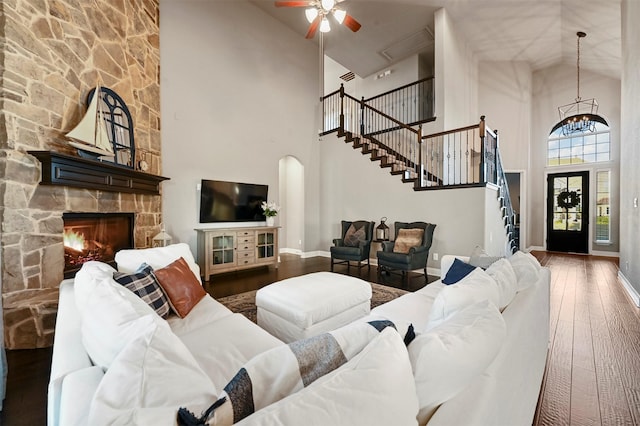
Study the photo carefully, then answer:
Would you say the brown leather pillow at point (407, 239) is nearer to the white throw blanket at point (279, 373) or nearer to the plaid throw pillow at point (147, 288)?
the plaid throw pillow at point (147, 288)

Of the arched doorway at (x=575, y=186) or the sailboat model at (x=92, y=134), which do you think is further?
the arched doorway at (x=575, y=186)

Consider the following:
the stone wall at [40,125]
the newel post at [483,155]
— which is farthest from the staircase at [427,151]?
the stone wall at [40,125]

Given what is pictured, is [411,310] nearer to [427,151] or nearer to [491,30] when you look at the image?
[427,151]

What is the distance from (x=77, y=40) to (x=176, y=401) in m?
4.03

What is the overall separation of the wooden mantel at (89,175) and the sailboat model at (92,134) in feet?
0.55

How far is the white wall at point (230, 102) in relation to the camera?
4.63 meters

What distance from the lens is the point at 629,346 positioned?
2375 millimetres

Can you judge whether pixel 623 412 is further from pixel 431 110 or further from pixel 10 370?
pixel 431 110

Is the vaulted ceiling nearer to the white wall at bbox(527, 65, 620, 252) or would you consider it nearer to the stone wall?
the white wall at bbox(527, 65, 620, 252)

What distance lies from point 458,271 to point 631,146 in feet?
12.9

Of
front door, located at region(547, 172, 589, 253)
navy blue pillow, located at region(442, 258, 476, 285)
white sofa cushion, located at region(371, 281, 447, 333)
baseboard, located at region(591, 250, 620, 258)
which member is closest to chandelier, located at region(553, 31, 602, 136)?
front door, located at region(547, 172, 589, 253)

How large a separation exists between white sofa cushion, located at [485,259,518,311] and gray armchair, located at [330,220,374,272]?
3441mm

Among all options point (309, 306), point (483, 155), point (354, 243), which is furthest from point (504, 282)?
point (354, 243)

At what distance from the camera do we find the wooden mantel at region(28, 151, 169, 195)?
2586 mm
